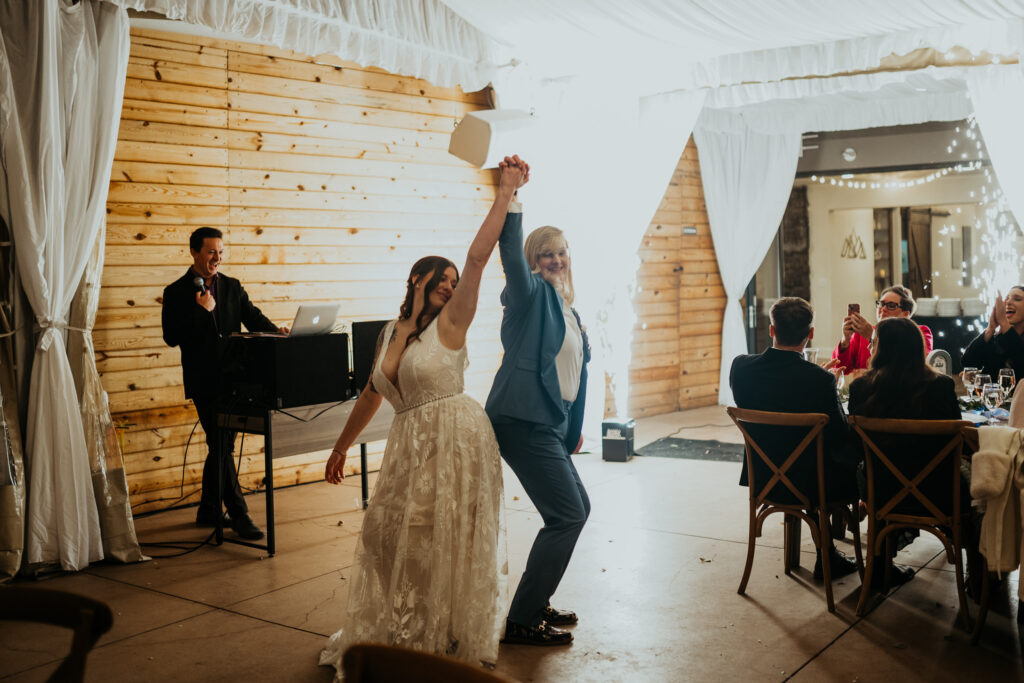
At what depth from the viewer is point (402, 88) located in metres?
6.85

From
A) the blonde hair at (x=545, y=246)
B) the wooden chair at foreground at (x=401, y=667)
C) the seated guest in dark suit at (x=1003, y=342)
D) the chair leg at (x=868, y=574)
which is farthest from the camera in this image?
the seated guest in dark suit at (x=1003, y=342)

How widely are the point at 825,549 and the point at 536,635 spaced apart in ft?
4.02

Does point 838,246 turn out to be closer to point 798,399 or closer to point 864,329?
point 864,329

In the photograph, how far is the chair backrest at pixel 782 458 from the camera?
12.0ft

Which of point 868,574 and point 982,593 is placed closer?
point 982,593

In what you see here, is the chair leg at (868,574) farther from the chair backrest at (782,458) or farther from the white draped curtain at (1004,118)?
the white draped curtain at (1004,118)

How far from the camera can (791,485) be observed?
3.74m

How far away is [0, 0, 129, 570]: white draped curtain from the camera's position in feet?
14.1

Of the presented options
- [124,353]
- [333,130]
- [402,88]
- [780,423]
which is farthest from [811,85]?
[124,353]

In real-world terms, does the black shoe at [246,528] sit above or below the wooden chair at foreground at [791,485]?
below

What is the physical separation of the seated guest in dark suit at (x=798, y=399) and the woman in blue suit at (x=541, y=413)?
900 millimetres

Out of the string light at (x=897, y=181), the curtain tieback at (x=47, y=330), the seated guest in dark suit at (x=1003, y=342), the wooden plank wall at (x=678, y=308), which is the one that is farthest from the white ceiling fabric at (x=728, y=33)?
the string light at (x=897, y=181)

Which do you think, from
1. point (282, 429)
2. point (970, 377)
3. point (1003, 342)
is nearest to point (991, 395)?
point (970, 377)

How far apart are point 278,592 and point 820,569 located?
8.01ft
